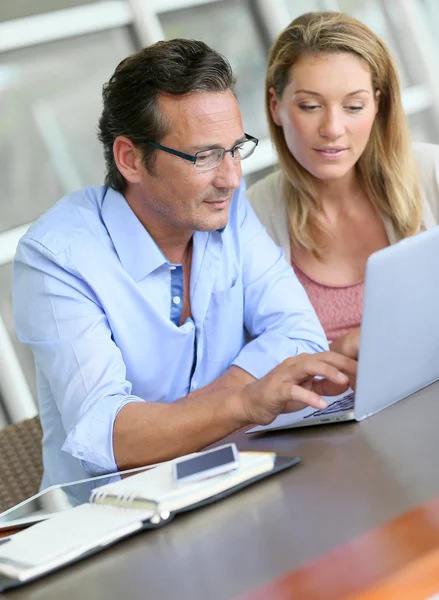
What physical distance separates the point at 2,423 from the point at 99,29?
1.78m

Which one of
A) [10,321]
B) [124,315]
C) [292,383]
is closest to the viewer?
[292,383]

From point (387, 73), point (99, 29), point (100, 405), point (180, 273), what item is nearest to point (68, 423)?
point (100, 405)

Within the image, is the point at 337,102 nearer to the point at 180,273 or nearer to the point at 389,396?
the point at 180,273

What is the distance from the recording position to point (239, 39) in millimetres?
4391

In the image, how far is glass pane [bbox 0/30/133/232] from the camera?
3.73 m

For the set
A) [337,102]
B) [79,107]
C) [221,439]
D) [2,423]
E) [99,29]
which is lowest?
[2,423]

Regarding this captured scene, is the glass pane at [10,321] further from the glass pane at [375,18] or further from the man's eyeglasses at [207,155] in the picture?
the glass pane at [375,18]

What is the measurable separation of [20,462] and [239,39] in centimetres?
289

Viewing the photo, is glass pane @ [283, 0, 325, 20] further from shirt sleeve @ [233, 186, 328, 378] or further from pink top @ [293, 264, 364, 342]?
shirt sleeve @ [233, 186, 328, 378]

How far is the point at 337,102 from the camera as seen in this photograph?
93.3 inches

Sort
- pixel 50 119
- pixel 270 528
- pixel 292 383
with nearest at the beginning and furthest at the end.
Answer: pixel 270 528 → pixel 292 383 → pixel 50 119

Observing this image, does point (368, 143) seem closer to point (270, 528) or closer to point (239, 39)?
point (270, 528)

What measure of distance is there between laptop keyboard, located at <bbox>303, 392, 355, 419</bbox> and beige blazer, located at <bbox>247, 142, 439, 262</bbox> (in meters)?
0.96

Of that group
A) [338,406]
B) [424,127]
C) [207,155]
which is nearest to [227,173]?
[207,155]
